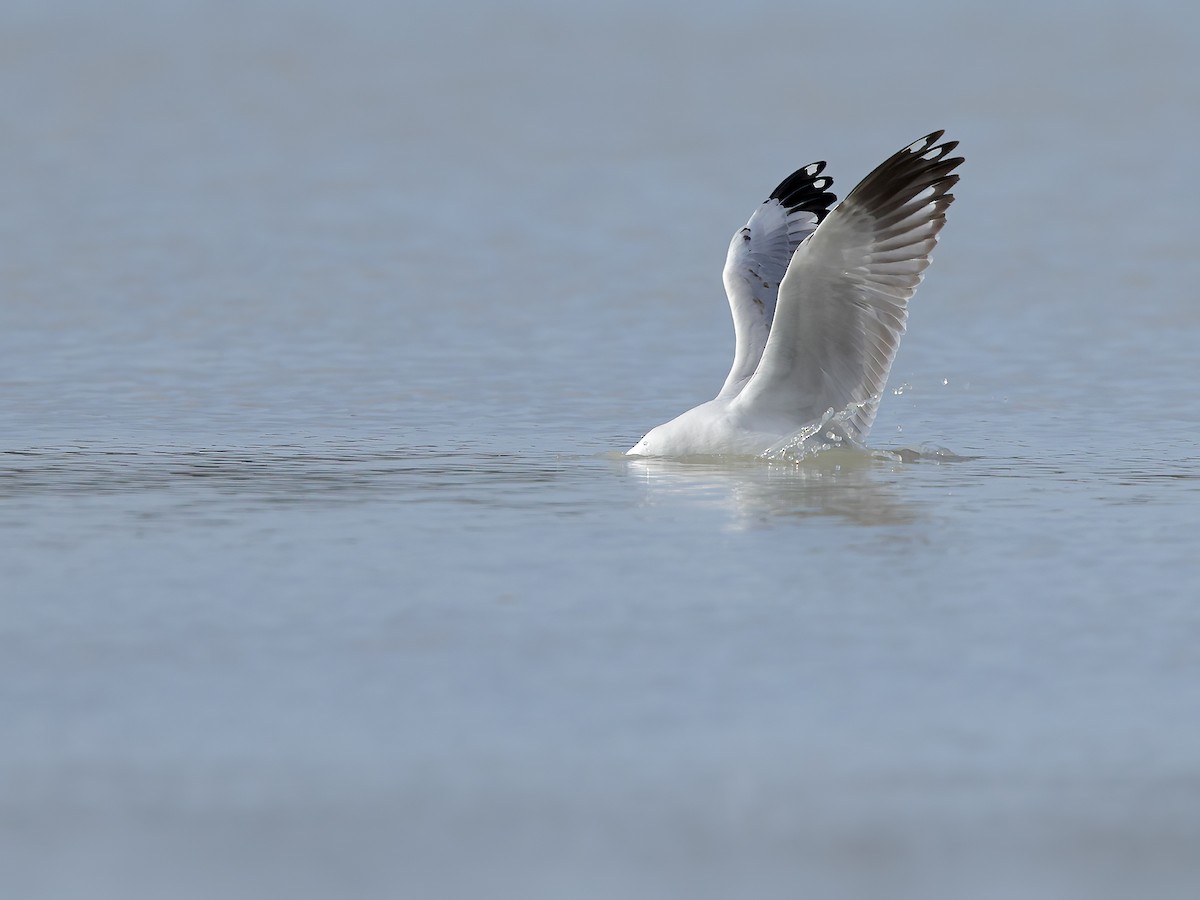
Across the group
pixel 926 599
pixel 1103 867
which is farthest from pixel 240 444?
pixel 1103 867

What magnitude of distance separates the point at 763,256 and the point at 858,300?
1431 millimetres

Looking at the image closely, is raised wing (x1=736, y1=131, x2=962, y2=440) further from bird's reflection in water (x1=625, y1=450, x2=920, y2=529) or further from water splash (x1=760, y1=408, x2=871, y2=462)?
bird's reflection in water (x1=625, y1=450, x2=920, y2=529)

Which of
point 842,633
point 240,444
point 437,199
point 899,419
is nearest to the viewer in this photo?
point 842,633

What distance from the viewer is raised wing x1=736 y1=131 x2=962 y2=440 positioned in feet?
32.0

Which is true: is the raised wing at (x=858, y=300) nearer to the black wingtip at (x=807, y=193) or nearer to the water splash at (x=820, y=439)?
the water splash at (x=820, y=439)

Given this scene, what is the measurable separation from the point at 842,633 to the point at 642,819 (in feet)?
5.58

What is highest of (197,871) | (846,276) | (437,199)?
(437,199)

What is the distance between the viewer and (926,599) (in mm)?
6633

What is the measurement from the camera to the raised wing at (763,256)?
1079 centimetres

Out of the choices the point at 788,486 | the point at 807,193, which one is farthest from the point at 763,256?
the point at 788,486

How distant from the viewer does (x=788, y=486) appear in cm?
931

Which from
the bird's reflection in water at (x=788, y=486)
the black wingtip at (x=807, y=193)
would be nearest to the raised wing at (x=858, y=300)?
the bird's reflection in water at (x=788, y=486)

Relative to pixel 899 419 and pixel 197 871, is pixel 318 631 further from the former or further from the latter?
pixel 899 419

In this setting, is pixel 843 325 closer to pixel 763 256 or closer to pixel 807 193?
pixel 763 256
